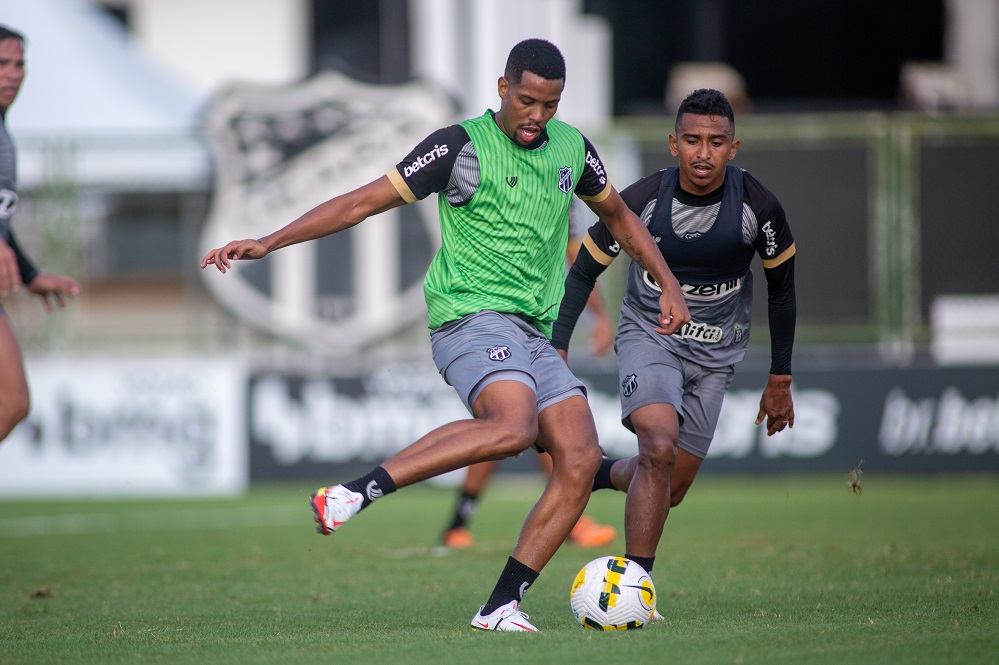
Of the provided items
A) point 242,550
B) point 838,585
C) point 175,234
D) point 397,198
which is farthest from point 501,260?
point 175,234

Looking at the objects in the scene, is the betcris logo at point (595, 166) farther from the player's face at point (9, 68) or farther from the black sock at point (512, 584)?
the player's face at point (9, 68)

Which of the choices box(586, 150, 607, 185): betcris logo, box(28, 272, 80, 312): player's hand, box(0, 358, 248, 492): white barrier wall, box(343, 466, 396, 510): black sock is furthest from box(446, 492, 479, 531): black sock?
box(0, 358, 248, 492): white barrier wall

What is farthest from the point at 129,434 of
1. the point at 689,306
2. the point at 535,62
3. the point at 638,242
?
the point at 535,62

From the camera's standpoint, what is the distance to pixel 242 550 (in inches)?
360

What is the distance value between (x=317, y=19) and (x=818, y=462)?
1307 centimetres

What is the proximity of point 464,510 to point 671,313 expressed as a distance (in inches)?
145

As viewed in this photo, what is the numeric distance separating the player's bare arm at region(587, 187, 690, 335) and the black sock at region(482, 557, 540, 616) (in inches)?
49.4

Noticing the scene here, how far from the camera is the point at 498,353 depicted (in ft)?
18.2

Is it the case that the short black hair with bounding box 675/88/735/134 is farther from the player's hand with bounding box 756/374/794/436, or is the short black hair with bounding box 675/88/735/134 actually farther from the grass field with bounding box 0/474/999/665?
the grass field with bounding box 0/474/999/665

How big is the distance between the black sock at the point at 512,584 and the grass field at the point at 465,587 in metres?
0.17

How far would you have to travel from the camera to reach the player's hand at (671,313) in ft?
19.0

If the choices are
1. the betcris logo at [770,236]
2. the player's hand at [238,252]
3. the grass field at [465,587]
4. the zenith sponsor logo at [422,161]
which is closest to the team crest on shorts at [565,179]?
the zenith sponsor logo at [422,161]

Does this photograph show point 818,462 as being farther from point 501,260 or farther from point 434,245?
point 501,260

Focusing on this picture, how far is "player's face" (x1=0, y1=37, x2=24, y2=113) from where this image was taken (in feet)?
23.1
